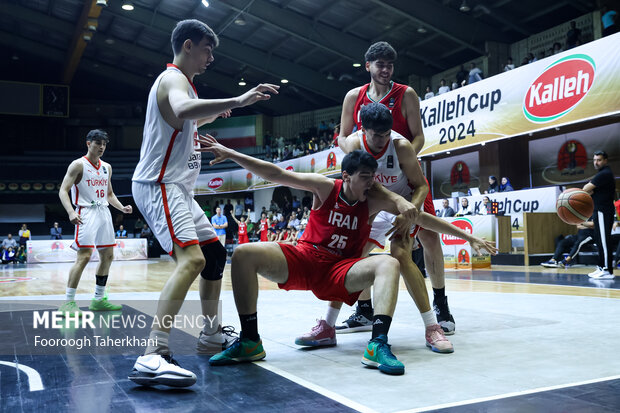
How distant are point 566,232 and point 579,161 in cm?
329

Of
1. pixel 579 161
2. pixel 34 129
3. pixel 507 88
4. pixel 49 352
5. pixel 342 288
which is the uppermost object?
pixel 34 129

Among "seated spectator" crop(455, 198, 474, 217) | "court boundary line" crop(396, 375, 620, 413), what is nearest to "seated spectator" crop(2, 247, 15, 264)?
"seated spectator" crop(455, 198, 474, 217)

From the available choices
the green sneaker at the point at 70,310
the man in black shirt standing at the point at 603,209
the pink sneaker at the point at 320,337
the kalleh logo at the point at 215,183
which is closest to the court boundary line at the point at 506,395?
the pink sneaker at the point at 320,337

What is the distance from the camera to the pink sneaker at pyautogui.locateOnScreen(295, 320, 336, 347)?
309 centimetres

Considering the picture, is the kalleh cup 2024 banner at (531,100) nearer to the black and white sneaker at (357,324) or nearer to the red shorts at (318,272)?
the black and white sneaker at (357,324)

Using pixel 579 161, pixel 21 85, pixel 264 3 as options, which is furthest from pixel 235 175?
pixel 579 161

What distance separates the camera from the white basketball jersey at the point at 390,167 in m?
3.29

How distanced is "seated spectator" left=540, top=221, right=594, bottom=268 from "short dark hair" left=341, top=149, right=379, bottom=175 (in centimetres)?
760

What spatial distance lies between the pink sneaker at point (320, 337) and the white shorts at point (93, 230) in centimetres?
271

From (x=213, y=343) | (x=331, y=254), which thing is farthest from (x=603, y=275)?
(x=213, y=343)

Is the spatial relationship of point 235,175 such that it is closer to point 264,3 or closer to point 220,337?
point 264,3

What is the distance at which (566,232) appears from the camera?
1100 centimetres

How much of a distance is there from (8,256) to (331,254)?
741 inches

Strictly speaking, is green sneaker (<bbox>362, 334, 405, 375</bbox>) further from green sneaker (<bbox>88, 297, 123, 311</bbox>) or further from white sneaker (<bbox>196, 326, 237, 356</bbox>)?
green sneaker (<bbox>88, 297, 123, 311</bbox>)
